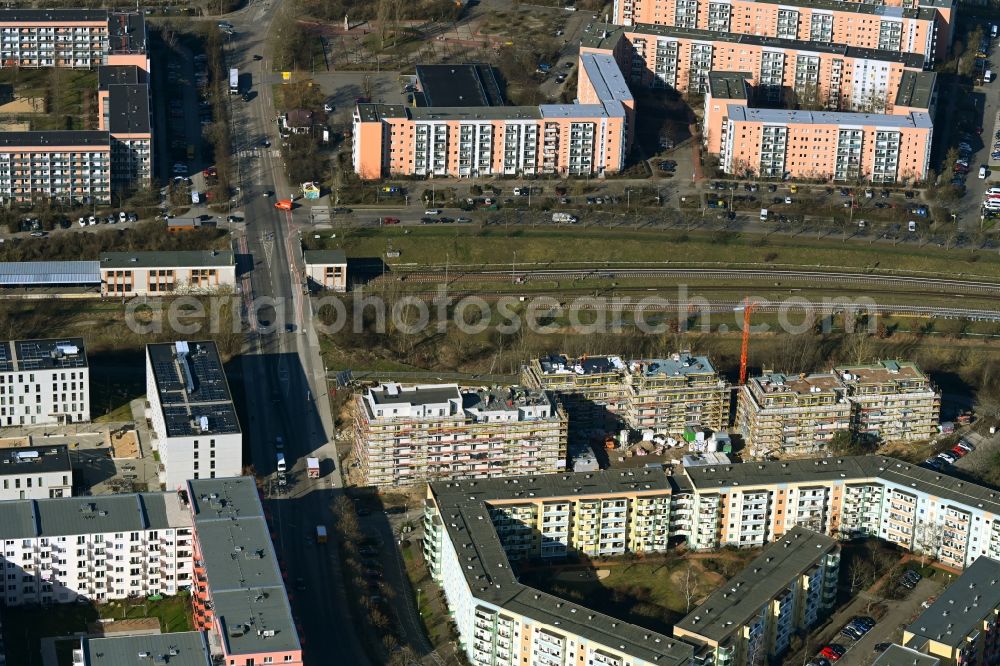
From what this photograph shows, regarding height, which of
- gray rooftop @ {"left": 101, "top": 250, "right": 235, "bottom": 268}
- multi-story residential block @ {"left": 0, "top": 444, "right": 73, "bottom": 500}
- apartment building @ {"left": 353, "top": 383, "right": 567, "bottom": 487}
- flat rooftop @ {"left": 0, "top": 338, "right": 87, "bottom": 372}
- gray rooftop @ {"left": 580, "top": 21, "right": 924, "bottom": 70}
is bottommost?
multi-story residential block @ {"left": 0, "top": 444, "right": 73, "bottom": 500}

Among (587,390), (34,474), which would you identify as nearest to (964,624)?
(587,390)

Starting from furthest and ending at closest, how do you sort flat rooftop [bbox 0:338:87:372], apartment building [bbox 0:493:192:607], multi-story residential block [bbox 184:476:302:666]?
1. flat rooftop [bbox 0:338:87:372]
2. apartment building [bbox 0:493:192:607]
3. multi-story residential block [bbox 184:476:302:666]

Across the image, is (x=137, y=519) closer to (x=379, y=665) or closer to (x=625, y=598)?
(x=379, y=665)

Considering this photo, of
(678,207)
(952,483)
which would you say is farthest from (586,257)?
(952,483)

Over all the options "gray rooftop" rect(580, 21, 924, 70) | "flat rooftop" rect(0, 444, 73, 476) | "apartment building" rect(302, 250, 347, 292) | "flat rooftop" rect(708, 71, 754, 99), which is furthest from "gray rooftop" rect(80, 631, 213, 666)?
"gray rooftop" rect(580, 21, 924, 70)

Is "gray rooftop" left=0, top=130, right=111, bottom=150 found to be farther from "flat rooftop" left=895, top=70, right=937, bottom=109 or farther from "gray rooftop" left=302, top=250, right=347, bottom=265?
"flat rooftop" left=895, top=70, right=937, bottom=109

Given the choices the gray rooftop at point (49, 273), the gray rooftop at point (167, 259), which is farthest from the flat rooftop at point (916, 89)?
the gray rooftop at point (49, 273)

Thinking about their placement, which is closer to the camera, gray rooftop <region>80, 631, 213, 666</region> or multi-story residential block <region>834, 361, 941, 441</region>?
gray rooftop <region>80, 631, 213, 666</region>
